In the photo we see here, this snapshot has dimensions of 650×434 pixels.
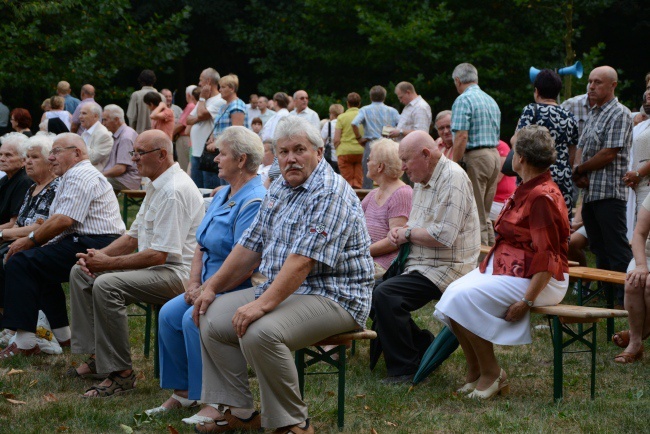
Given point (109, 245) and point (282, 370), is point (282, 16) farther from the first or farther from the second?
point (282, 370)

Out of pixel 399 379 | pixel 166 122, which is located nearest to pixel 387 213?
pixel 399 379

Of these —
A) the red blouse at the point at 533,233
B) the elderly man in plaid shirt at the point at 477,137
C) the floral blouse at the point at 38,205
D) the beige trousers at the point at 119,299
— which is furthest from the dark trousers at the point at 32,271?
the elderly man in plaid shirt at the point at 477,137

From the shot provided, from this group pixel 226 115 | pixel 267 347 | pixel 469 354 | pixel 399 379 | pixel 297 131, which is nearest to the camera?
pixel 267 347

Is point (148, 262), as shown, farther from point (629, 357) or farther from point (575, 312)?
point (629, 357)

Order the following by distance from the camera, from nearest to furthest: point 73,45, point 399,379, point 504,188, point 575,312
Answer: point 575,312 → point 399,379 → point 504,188 → point 73,45

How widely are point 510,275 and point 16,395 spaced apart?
285 cm

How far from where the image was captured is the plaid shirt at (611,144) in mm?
7242

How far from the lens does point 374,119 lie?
13398 mm

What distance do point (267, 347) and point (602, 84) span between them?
4239mm

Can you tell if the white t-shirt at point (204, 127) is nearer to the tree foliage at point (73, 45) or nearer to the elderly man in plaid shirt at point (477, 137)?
the elderly man in plaid shirt at point (477, 137)

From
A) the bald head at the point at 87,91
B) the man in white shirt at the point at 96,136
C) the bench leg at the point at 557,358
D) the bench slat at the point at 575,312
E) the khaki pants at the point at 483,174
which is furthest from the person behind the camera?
the bald head at the point at 87,91

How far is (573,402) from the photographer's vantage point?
4.93m

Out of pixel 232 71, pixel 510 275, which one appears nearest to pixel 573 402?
pixel 510 275

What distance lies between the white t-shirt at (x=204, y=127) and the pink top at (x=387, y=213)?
15.3ft
